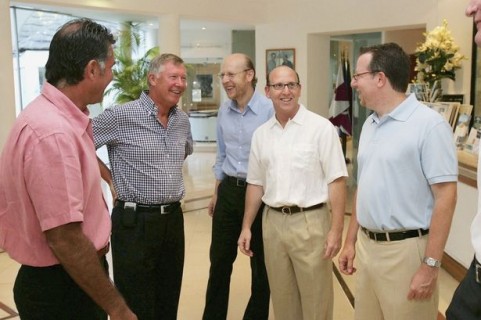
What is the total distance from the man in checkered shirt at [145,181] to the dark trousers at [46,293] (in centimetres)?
100

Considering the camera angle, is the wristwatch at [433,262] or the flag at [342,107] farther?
the flag at [342,107]

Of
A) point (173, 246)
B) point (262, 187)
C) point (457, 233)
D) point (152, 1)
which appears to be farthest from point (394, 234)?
A: point (152, 1)

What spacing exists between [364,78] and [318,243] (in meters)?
0.93

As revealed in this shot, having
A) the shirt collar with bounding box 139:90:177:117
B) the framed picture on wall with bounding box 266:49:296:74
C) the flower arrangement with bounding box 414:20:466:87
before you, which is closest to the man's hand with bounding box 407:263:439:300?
the shirt collar with bounding box 139:90:177:117

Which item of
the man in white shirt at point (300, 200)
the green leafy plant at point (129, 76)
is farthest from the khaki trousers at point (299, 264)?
the green leafy plant at point (129, 76)

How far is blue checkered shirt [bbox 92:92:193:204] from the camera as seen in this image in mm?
2703

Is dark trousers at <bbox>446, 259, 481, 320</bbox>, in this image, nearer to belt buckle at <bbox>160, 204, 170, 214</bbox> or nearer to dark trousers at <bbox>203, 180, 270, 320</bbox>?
belt buckle at <bbox>160, 204, 170, 214</bbox>

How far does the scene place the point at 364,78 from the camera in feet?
7.39

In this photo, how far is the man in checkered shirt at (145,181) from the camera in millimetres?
2701

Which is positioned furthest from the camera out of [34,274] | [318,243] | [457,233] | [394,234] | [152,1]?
[152,1]

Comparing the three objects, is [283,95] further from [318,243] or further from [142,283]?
[142,283]

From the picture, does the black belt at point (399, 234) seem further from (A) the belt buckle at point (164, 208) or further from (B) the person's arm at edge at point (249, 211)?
(A) the belt buckle at point (164, 208)

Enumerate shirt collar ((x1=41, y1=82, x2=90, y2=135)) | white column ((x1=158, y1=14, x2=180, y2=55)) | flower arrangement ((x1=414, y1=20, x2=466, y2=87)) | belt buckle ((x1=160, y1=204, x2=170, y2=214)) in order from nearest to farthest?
shirt collar ((x1=41, y1=82, x2=90, y2=135)) → belt buckle ((x1=160, y1=204, x2=170, y2=214)) → flower arrangement ((x1=414, y1=20, x2=466, y2=87)) → white column ((x1=158, y1=14, x2=180, y2=55))

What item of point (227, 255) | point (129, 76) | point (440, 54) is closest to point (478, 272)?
point (227, 255)
